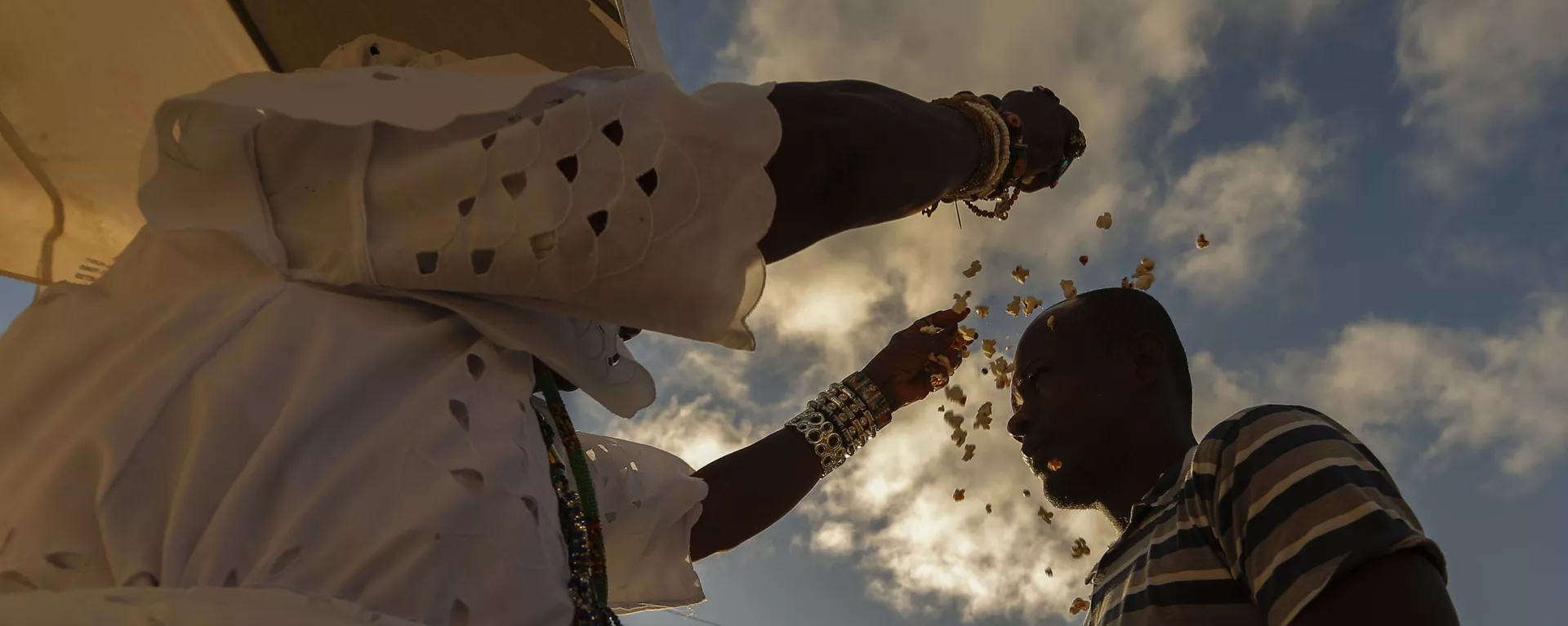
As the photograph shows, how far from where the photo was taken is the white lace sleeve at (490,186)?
998 millimetres

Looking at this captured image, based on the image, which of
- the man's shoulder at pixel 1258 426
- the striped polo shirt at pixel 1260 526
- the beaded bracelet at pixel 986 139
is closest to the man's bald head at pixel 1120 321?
the striped polo shirt at pixel 1260 526

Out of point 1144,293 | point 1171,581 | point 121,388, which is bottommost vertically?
point 121,388

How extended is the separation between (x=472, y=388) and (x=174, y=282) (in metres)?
0.32

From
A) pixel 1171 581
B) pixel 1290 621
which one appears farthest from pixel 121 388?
pixel 1171 581

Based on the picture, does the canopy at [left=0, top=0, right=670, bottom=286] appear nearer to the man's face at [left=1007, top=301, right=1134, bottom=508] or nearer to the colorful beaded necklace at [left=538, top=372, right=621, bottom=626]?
the colorful beaded necklace at [left=538, top=372, right=621, bottom=626]

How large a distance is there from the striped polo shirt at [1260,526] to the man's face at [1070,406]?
0.44m

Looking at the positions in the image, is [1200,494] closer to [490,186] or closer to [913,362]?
[913,362]

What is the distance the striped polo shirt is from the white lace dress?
3.09 feet

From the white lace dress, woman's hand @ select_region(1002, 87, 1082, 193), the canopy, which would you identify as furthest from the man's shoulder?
the canopy

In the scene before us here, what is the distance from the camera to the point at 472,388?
100cm

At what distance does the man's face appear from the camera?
2.51 m

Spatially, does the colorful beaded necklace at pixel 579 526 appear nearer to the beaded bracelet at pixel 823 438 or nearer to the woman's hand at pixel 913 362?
the beaded bracelet at pixel 823 438

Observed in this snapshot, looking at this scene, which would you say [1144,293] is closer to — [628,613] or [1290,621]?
[1290,621]

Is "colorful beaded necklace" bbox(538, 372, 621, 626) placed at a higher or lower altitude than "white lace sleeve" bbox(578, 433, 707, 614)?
lower
